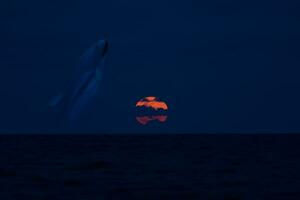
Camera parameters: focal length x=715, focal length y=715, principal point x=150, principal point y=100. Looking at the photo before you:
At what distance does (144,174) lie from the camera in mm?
35312

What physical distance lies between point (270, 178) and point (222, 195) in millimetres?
7079

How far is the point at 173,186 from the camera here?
28953 millimetres

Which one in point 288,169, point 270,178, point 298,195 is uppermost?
point 288,169

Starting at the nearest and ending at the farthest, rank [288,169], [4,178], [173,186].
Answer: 1. [173,186]
2. [4,178]
3. [288,169]

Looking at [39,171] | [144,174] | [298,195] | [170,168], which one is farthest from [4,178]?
[298,195]

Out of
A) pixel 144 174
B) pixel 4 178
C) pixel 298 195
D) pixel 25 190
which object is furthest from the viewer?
pixel 144 174

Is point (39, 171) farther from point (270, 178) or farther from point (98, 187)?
point (270, 178)

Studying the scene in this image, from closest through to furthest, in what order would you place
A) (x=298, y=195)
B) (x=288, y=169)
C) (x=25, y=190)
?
(x=298, y=195) < (x=25, y=190) < (x=288, y=169)

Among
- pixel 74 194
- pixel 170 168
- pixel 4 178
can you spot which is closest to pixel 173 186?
pixel 74 194

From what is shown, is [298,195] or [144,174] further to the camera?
[144,174]

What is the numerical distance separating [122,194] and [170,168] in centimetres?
1392

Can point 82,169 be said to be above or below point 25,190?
above

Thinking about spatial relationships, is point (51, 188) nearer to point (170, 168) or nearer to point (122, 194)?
point (122, 194)

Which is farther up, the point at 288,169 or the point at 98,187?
the point at 288,169
